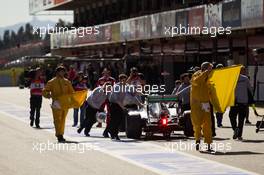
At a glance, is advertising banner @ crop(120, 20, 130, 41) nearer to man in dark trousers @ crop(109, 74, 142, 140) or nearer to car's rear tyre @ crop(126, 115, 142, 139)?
man in dark trousers @ crop(109, 74, 142, 140)

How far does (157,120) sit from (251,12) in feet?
46.5

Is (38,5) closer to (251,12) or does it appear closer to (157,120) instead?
(251,12)

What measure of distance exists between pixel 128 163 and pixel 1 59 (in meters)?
137

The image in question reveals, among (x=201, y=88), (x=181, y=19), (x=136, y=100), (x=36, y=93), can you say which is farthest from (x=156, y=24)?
(x=201, y=88)

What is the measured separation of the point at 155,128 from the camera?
18297 mm

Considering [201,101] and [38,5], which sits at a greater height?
[38,5]

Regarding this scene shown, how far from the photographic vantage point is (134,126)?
60.2 ft

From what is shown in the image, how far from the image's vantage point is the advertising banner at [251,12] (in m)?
30.8

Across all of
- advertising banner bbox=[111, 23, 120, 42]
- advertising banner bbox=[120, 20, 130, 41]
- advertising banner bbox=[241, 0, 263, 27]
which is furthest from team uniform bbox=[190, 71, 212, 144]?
advertising banner bbox=[111, 23, 120, 42]

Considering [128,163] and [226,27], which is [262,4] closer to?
[226,27]

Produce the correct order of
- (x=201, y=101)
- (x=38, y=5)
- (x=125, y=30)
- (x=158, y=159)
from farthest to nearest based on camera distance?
(x=38, y=5), (x=125, y=30), (x=201, y=101), (x=158, y=159)

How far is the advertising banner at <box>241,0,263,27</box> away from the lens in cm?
3084

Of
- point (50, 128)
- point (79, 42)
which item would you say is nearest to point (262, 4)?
point (50, 128)

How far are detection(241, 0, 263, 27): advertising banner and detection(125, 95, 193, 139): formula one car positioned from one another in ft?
42.1
